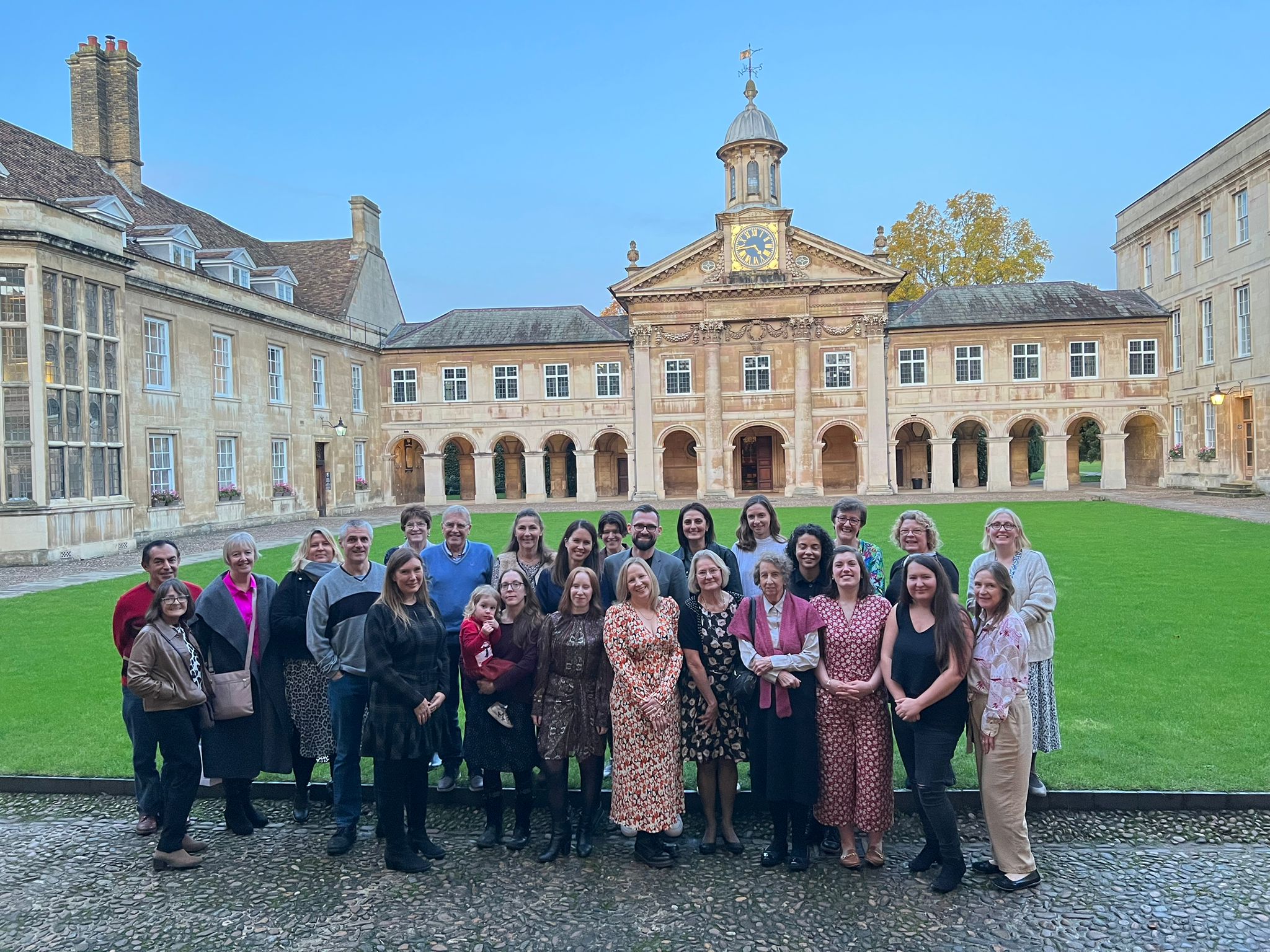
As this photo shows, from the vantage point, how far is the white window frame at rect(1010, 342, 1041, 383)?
3512cm

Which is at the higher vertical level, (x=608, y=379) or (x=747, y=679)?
(x=608, y=379)

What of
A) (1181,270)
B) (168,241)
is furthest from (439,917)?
(1181,270)

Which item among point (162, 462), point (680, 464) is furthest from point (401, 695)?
point (680, 464)

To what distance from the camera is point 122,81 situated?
85.3ft

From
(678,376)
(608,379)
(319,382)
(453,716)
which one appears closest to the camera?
(453,716)

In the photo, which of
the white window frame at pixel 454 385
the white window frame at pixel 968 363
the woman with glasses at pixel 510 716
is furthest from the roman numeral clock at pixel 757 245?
the woman with glasses at pixel 510 716

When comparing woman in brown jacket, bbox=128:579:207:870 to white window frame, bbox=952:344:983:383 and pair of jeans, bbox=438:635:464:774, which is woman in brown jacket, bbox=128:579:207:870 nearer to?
pair of jeans, bbox=438:635:464:774

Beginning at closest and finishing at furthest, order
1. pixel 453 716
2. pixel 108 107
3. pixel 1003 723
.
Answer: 1. pixel 1003 723
2. pixel 453 716
3. pixel 108 107

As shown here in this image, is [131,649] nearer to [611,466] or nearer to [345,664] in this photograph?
[345,664]

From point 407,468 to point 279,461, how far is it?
10.8 m

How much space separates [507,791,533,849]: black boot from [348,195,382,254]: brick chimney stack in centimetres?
3615

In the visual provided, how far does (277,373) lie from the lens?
Result: 1163 inches

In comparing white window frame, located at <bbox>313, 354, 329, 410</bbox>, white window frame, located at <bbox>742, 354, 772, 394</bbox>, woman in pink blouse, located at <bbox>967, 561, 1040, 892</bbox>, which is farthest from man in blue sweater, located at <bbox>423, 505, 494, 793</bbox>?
white window frame, located at <bbox>742, 354, 772, 394</bbox>


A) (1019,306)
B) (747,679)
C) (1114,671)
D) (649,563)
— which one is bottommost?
(1114,671)
